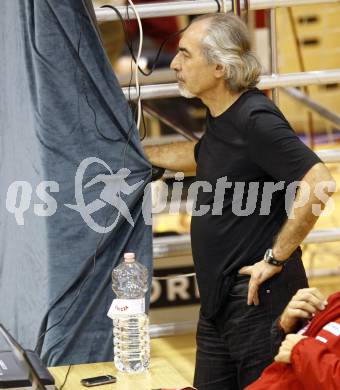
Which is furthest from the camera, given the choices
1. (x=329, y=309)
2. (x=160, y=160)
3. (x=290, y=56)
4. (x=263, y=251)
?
(x=290, y=56)

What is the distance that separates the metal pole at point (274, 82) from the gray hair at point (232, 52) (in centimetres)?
62

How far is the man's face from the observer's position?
144 inches

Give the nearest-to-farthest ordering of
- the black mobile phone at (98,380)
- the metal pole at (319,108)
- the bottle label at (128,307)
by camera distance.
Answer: the black mobile phone at (98,380) → the bottle label at (128,307) → the metal pole at (319,108)

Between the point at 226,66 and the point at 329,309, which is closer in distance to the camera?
the point at 329,309

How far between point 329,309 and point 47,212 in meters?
1.27

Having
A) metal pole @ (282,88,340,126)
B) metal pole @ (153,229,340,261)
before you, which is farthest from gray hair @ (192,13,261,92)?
metal pole @ (282,88,340,126)

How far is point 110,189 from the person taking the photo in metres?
3.81

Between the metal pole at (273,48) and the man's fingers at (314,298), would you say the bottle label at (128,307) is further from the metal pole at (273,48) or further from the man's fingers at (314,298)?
the metal pole at (273,48)

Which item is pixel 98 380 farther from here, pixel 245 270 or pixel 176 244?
pixel 176 244

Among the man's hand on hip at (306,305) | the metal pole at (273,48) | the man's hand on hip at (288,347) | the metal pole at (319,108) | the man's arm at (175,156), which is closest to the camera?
the man's hand on hip at (288,347)

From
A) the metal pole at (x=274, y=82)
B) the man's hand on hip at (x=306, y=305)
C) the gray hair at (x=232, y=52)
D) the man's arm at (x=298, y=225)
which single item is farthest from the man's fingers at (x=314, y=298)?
the metal pole at (x=274, y=82)

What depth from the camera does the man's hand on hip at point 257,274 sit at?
3.52 m

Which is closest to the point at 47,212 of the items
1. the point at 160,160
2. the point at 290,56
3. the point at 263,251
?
the point at 160,160

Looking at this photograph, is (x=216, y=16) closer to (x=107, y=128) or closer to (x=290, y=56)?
(x=107, y=128)
